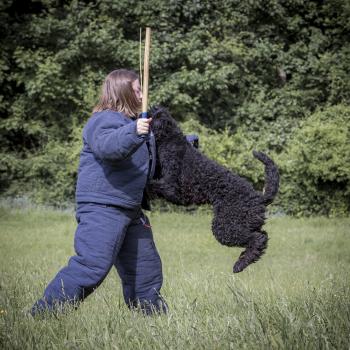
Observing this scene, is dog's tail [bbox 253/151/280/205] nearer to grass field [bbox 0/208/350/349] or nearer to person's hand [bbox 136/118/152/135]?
→ grass field [bbox 0/208/350/349]

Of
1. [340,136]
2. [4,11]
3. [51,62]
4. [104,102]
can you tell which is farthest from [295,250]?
[4,11]

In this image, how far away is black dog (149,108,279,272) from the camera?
354 centimetres

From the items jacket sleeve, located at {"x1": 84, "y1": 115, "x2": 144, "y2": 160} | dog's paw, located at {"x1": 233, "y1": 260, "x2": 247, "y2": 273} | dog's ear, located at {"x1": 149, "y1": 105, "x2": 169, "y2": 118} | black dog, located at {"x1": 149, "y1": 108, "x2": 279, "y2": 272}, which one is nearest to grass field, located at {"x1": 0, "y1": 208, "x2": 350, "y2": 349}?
dog's paw, located at {"x1": 233, "y1": 260, "x2": 247, "y2": 273}

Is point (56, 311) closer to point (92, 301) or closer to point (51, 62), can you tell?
point (92, 301)

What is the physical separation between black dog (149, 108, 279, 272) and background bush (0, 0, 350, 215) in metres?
8.45

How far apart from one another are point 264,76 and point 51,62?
4791mm

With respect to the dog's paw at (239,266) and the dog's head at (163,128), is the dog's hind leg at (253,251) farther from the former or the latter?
the dog's head at (163,128)

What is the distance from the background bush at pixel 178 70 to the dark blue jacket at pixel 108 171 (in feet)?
28.1

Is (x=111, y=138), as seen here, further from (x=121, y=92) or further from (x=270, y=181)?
(x=270, y=181)

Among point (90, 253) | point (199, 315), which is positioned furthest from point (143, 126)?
point (199, 315)

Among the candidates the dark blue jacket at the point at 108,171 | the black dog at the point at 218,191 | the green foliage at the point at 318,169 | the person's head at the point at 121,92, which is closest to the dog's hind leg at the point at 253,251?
the black dog at the point at 218,191

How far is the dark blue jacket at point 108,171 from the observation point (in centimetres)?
349

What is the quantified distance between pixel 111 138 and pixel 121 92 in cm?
46

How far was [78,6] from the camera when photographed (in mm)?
13352
